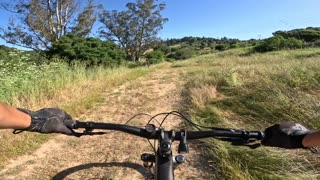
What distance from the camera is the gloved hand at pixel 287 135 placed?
129 centimetres

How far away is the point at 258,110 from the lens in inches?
185

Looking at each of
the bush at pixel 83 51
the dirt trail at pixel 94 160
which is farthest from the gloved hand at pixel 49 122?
A: the bush at pixel 83 51

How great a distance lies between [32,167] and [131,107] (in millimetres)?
2843

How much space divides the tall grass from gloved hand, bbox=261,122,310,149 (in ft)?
11.0

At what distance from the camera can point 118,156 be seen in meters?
3.85

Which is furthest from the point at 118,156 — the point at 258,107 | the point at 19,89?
the point at 19,89

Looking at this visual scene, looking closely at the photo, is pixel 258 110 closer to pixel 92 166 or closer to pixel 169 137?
pixel 92 166

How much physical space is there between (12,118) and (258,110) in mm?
4023

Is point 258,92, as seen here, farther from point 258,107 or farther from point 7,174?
point 7,174

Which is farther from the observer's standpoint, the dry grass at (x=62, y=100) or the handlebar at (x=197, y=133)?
the dry grass at (x=62, y=100)

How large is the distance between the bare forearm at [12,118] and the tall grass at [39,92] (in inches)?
108

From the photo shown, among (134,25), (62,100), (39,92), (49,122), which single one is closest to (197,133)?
(49,122)

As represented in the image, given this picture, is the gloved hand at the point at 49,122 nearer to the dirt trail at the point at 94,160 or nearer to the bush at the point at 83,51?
the dirt trail at the point at 94,160

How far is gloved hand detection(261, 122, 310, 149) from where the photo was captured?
129cm
